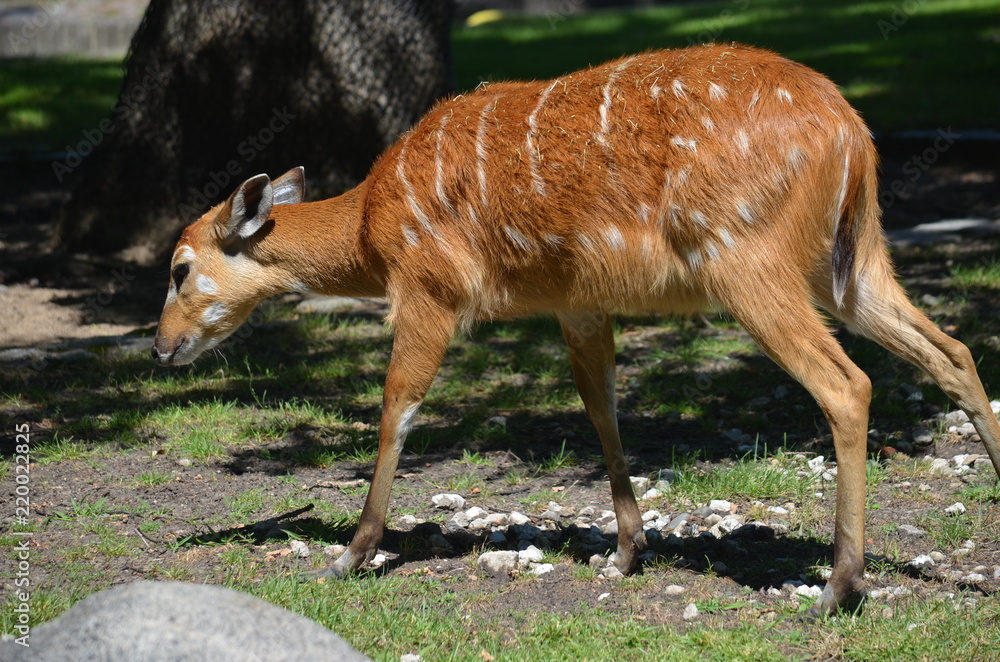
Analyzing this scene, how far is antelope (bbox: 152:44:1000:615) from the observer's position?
3.76 meters

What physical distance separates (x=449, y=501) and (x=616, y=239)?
166 centimetres

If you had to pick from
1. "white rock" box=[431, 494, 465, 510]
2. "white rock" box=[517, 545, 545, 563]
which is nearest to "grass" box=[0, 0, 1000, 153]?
"white rock" box=[431, 494, 465, 510]

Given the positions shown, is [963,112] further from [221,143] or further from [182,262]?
[182,262]

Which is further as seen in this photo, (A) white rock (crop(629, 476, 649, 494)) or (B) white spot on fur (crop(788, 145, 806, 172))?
(A) white rock (crop(629, 476, 649, 494))

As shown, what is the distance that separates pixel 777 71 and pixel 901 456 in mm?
2191

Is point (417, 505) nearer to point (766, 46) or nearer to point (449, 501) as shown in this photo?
point (449, 501)

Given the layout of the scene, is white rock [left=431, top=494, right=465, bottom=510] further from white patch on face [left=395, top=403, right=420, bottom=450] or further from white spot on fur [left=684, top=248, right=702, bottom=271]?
white spot on fur [left=684, top=248, right=702, bottom=271]

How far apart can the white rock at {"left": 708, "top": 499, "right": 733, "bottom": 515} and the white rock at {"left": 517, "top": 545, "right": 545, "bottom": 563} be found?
88 cm

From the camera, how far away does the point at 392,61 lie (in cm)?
829

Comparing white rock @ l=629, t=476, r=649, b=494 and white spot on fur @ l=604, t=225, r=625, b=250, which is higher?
white spot on fur @ l=604, t=225, r=625, b=250

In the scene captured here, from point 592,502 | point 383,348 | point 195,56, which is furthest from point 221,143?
point 592,502

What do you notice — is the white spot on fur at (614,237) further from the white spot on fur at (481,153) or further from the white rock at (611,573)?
the white rock at (611,573)

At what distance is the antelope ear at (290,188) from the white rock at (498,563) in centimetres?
177

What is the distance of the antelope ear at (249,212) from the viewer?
446 cm
